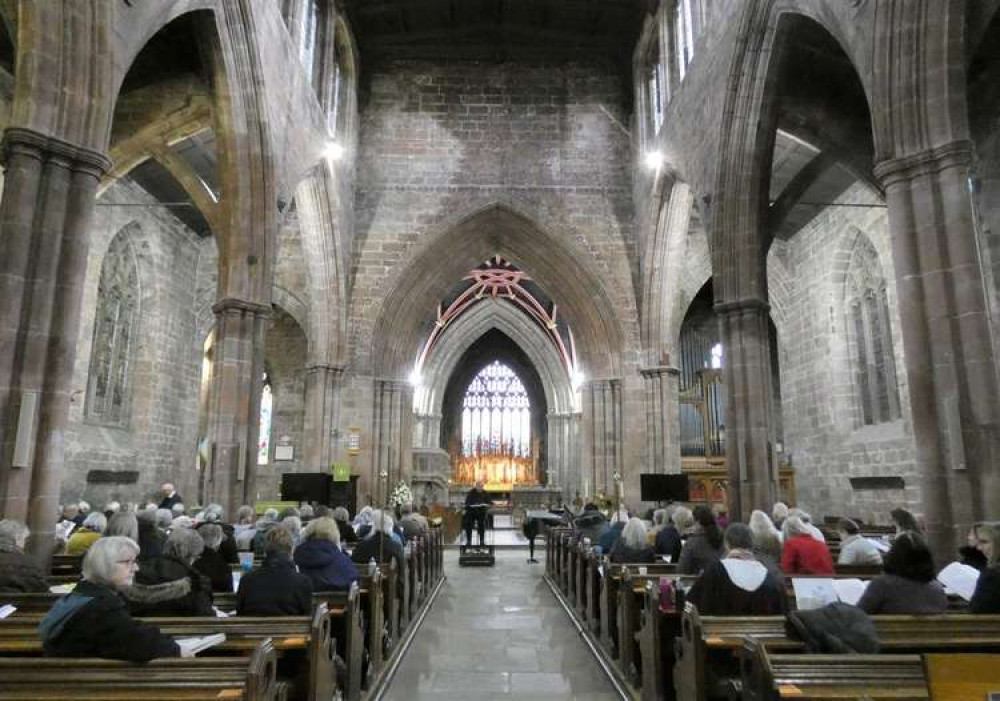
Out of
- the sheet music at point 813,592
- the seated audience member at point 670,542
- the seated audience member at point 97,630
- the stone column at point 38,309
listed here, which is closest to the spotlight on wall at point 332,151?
the stone column at point 38,309

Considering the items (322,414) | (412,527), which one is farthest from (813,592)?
(322,414)

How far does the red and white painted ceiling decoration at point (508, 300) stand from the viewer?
2573cm

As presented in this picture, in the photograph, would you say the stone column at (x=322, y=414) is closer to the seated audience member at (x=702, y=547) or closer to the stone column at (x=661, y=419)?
the stone column at (x=661, y=419)

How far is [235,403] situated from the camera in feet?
35.2

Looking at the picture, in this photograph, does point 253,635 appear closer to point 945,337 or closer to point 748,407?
point 945,337

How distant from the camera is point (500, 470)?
31562mm

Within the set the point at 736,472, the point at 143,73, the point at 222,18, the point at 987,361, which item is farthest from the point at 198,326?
the point at 987,361

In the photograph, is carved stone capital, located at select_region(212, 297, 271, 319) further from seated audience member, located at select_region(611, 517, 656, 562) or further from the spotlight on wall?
seated audience member, located at select_region(611, 517, 656, 562)

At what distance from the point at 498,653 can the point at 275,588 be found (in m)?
3.14

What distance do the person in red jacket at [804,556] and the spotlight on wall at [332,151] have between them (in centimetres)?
1278

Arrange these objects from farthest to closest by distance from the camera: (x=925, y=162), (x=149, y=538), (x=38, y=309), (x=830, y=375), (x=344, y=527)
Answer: (x=830, y=375), (x=344, y=527), (x=925, y=162), (x=38, y=309), (x=149, y=538)

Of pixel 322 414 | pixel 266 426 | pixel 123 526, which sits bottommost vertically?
pixel 123 526

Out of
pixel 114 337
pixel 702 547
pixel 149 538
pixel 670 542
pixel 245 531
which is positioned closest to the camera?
pixel 702 547

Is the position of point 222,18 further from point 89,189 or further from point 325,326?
point 325,326
